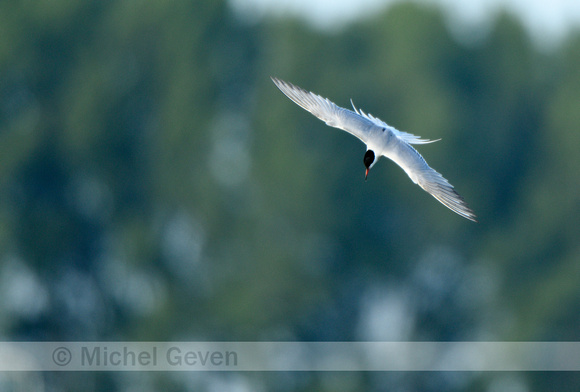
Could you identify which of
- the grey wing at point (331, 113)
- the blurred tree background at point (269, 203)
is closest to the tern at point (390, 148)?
the grey wing at point (331, 113)

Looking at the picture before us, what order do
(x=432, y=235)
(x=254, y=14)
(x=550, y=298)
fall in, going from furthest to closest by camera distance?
(x=254, y=14) < (x=432, y=235) < (x=550, y=298)

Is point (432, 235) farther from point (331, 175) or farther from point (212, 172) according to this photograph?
point (212, 172)

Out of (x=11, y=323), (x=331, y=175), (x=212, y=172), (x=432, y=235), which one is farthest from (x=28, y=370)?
(x=432, y=235)

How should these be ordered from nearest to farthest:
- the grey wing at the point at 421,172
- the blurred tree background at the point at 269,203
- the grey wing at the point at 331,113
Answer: the grey wing at the point at 421,172
the grey wing at the point at 331,113
the blurred tree background at the point at 269,203

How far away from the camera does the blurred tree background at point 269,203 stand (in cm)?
1418

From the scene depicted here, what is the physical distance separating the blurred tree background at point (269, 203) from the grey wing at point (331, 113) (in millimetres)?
6675

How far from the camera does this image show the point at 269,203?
1427 cm

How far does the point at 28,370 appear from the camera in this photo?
14.3 metres

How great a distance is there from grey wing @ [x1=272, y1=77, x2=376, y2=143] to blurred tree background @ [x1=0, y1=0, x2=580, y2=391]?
6.67 m

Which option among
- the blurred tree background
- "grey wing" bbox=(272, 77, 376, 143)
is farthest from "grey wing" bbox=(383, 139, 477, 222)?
the blurred tree background

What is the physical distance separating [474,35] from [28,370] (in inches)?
304

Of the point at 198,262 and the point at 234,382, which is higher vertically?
the point at 198,262

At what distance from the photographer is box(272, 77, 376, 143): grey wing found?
7367 mm

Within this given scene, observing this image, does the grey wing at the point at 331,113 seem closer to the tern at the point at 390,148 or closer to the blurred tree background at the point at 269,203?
the tern at the point at 390,148
